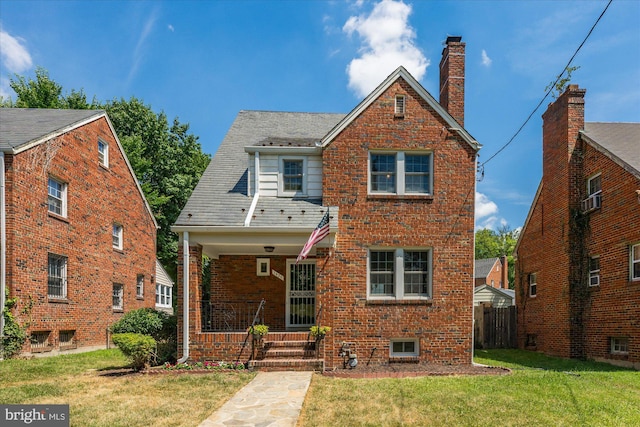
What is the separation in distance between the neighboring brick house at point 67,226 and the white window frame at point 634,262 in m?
16.8

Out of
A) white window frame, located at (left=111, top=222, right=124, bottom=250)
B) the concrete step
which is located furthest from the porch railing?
white window frame, located at (left=111, top=222, right=124, bottom=250)

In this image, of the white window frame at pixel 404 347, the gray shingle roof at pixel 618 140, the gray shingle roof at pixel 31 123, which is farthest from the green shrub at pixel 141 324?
the gray shingle roof at pixel 618 140

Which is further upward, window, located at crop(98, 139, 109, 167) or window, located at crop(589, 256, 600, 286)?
window, located at crop(98, 139, 109, 167)

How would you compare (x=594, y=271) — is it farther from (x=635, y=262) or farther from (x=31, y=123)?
(x=31, y=123)

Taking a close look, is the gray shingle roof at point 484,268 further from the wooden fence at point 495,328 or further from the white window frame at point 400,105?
the white window frame at point 400,105

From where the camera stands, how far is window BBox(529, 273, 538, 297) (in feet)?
54.0

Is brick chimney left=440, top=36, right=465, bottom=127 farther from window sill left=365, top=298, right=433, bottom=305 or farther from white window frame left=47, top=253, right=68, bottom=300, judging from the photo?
white window frame left=47, top=253, right=68, bottom=300

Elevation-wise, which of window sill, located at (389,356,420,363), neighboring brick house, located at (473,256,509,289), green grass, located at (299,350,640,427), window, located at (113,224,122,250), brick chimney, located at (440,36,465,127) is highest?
brick chimney, located at (440,36,465,127)

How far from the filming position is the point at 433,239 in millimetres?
11758

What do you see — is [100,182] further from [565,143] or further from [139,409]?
[565,143]

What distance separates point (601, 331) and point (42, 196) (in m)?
17.3

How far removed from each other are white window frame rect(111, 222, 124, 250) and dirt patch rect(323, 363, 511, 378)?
12.2 m

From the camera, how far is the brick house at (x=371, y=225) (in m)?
11.1

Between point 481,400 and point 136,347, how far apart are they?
726 cm
